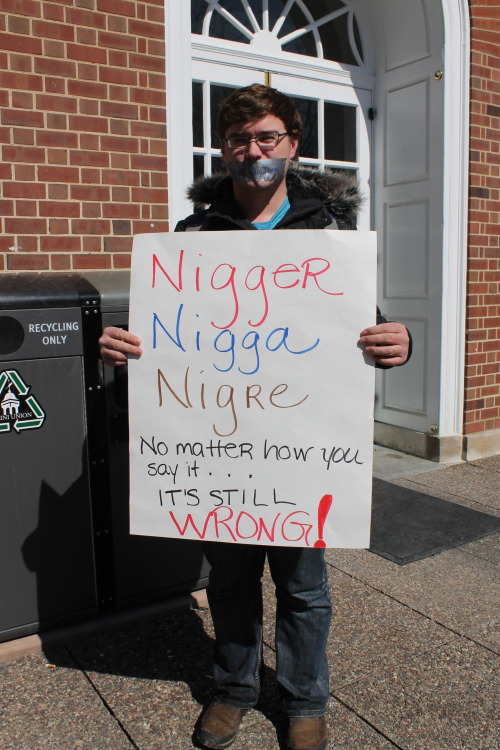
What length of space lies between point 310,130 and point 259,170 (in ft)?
11.2

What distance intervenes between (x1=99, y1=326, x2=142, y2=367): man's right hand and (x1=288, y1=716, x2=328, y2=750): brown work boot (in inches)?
47.8

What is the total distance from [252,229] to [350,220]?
1.05 feet

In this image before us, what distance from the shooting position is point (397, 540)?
3.63 meters

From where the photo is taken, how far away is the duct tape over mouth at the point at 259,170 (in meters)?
1.89

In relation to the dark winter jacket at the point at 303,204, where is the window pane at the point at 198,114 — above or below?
above

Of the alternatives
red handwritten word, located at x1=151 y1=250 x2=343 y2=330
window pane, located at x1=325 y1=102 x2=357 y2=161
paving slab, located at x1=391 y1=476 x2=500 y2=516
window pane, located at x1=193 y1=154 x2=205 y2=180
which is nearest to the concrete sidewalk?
paving slab, located at x1=391 y1=476 x2=500 y2=516

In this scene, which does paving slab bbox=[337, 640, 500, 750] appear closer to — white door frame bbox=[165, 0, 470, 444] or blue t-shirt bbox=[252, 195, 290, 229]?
blue t-shirt bbox=[252, 195, 290, 229]

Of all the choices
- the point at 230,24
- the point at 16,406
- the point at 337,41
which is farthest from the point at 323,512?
the point at 337,41

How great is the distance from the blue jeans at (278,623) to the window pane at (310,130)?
12.3ft

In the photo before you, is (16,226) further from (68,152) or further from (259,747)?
(259,747)

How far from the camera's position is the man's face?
6.27 feet

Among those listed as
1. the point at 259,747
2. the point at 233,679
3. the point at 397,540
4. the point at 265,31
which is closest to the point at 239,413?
the point at 233,679

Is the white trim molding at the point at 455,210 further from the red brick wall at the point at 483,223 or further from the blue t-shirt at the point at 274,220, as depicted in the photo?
the blue t-shirt at the point at 274,220

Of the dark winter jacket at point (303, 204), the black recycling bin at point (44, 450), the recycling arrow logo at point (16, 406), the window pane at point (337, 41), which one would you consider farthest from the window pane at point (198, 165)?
the recycling arrow logo at point (16, 406)
